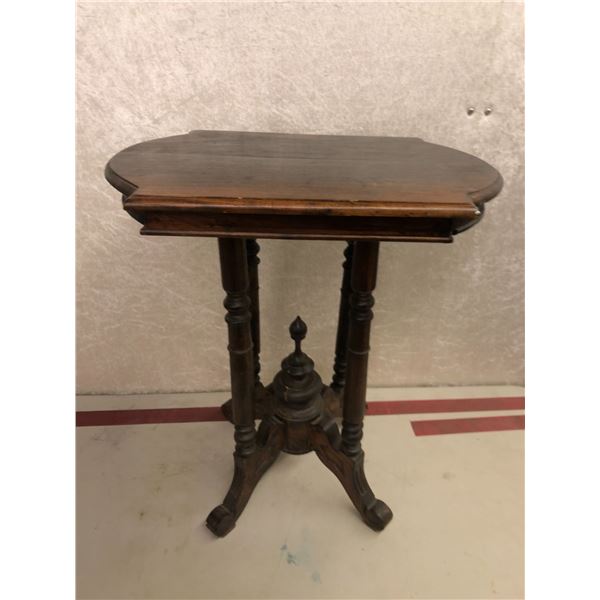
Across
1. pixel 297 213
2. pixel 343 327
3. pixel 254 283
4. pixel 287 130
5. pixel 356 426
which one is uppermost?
pixel 287 130

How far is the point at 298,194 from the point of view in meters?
0.71

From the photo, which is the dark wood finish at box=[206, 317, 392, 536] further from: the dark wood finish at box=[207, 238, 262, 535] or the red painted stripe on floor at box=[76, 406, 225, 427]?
the red painted stripe on floor at box=[76, 406, 225, 427]

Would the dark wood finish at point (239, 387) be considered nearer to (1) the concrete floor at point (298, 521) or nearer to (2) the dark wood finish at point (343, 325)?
(1) the concrete floor at point (298, 521)

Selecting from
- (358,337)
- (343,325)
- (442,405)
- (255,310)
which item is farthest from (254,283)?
(442,405)

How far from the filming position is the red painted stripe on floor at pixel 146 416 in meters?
1.50

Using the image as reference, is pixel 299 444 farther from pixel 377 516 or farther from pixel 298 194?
pixel 298 194

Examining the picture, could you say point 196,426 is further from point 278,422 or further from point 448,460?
point 448,460

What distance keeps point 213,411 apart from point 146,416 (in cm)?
22

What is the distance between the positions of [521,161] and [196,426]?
1.28m

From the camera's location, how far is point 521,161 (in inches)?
52.4

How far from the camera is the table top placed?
2.24 feet

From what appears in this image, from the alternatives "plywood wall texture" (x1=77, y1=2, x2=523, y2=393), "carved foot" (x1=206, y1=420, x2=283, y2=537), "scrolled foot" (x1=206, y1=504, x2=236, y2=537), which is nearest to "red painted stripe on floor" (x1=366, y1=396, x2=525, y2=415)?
"plywood wall texture" (x1=77, y1=2, x2=523, y2=393)

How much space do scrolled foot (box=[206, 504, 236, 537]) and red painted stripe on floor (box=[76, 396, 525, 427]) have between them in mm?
392

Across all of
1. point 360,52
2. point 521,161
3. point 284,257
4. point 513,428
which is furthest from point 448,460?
point 360,52
